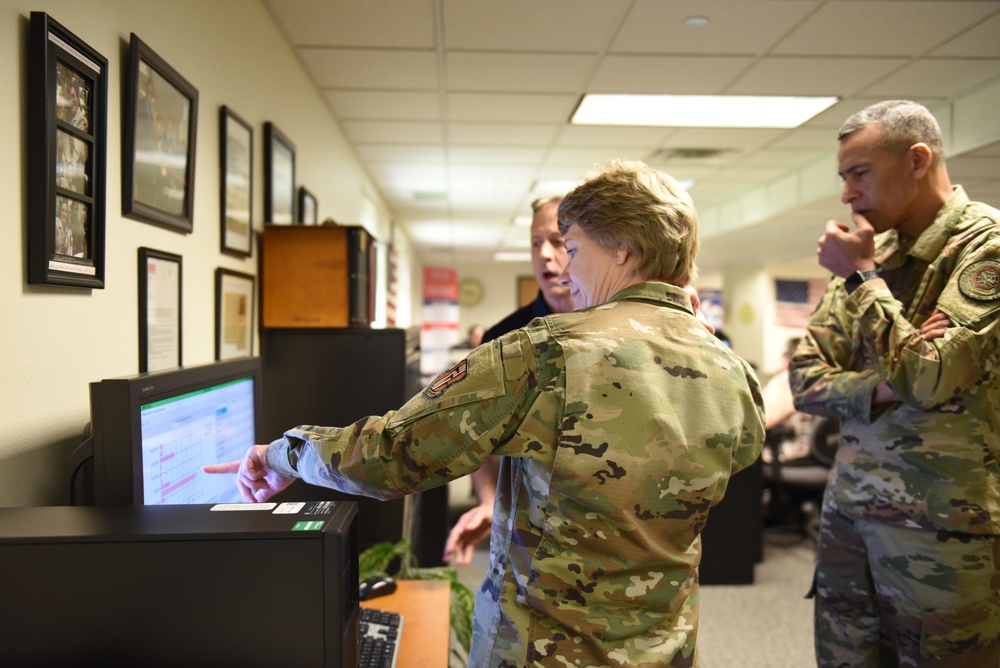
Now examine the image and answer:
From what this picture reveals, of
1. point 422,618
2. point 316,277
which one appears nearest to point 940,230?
point 422,618

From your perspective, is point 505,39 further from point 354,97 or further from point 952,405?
point 952,405

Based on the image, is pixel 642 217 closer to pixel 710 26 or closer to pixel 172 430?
pixel 172 430

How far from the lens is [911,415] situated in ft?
4.42

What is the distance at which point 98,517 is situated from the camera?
2.60ft

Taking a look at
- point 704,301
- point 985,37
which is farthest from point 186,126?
point 704,301

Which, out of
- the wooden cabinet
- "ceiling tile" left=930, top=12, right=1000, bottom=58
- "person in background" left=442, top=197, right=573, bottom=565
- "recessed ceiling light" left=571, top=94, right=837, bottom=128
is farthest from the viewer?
"recessed ceiling light" left=571, top=94, right=837, bottom=128

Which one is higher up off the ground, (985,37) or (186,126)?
(985,37)

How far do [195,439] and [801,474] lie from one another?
12.1 ft

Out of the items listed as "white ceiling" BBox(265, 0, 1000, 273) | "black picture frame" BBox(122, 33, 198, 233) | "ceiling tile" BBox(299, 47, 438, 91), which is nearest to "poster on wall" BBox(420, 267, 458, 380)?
"white ceiling" BBox(265, 0, 1000, 273)

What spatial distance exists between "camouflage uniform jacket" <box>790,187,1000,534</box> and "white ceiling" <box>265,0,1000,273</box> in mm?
1221

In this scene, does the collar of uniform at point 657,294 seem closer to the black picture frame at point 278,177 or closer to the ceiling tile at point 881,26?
the black picture frame at point 278,177

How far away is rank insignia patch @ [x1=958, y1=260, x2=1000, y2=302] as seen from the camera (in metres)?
1.26

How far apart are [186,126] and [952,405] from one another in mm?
1762

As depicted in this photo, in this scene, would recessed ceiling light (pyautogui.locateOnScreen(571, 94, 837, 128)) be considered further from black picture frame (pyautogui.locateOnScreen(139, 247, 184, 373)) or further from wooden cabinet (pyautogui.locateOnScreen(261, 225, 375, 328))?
black picture frame (pyautogui.locateOnScreen(139, 247, 184, 373))
